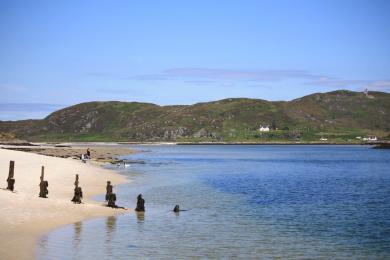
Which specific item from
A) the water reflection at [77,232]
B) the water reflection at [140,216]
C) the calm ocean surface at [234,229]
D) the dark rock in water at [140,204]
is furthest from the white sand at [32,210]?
the water reflection at [140,216]

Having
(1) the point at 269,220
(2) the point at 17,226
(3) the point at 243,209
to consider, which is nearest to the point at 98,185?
(3) the point at 243,209

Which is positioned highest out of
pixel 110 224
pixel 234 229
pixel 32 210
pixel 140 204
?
pixel 32 210

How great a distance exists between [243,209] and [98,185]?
1830 centimetres

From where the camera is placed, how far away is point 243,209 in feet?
Answer: 129

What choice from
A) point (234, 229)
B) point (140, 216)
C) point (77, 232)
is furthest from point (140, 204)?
point (77, 232)

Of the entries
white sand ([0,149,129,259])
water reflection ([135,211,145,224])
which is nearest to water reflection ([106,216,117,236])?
white sand ([0,149,129,259])

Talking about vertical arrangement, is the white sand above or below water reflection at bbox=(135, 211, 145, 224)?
above

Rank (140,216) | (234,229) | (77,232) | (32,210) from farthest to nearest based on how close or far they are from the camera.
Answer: (140,216)
(234,229)
(32,210)
(77,232)

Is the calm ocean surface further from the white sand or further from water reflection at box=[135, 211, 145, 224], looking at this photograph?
the white sand

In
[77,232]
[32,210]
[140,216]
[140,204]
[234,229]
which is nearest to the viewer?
[77,232]

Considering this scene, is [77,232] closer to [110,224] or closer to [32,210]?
[110,224]

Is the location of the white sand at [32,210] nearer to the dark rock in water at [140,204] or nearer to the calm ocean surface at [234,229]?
the calm ocean surface at [234,229]

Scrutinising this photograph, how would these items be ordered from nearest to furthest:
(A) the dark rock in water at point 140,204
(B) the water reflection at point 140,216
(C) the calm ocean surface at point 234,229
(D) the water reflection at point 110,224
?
(C) the calm ocean surface at point 234,229 → (D) the water reflection at point 110,224 → (B) the water reflection at point 140,216 → (A) the dark rock in water at point 140,204

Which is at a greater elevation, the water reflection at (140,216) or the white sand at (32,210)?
the white sand at (32,210)
